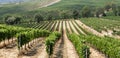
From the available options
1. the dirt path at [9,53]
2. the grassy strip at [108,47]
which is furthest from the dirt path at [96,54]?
the dirt path at [9,53]

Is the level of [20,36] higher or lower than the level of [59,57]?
higher

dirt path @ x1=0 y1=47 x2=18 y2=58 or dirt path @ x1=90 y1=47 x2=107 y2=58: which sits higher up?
dirt path @ x1=0 y1=47 x2=18 y2=58

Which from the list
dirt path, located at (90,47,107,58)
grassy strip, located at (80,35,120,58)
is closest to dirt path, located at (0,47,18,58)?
dirt path, located at (90,47,107,58)

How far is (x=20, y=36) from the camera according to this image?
7962cm

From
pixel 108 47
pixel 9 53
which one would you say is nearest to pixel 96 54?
pixel 108 47

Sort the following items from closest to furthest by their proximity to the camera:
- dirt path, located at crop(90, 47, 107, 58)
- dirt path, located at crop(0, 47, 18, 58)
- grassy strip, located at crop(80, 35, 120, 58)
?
grassy strip, located at crop(80, 35, 120, 58), dirt path, located at crop(0, 47, 18, 58), dirt path, located at crop(90, 47, 107, 58)

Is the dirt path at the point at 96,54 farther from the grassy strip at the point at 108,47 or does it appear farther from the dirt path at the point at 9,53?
the dirt path at the point at 9,53

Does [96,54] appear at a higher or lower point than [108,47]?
lower

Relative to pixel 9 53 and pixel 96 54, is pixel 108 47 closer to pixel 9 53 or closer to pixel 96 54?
pixel 96 54

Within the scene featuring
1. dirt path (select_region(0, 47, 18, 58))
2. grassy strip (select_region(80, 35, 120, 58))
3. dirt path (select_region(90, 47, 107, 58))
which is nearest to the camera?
grassy strip (select_region(80, 35, 120, 58))

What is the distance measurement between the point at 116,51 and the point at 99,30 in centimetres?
12108

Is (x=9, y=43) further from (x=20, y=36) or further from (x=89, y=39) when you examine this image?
(x=89, y=39)

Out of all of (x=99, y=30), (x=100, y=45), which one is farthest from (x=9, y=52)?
(x=99, y=30)

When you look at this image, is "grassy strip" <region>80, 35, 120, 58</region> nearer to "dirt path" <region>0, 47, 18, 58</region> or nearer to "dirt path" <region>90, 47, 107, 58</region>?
"dirt path" <region>90, 47, 107, 58</region>
